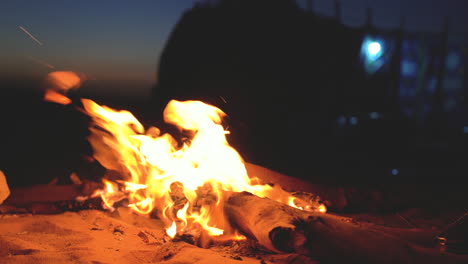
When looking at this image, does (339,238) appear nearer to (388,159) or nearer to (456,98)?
(388,159)

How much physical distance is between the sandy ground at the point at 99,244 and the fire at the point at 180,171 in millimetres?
315

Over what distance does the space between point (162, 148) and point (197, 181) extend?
83 centimetres

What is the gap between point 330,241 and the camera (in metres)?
3.17

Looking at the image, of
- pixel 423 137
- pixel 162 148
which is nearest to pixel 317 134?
pixel 423 137

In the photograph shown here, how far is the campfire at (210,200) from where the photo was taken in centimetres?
317

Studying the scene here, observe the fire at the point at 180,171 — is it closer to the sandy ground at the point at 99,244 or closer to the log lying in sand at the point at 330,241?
the sandy ground at the point at 99,244

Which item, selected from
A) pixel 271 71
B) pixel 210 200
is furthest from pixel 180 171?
pixel 271 71

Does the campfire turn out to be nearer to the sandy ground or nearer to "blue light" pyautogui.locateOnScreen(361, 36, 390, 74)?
the sandy ground

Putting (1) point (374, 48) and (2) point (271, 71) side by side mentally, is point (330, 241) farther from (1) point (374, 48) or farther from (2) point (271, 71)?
Answer: (1) point (374, 48)

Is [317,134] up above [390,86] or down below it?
below

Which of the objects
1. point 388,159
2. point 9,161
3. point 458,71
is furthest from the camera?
point 458,71

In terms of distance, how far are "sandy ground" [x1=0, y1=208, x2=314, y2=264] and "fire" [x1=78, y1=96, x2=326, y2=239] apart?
32cm

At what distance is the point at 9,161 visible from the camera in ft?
30.4

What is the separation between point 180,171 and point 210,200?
0.59m
